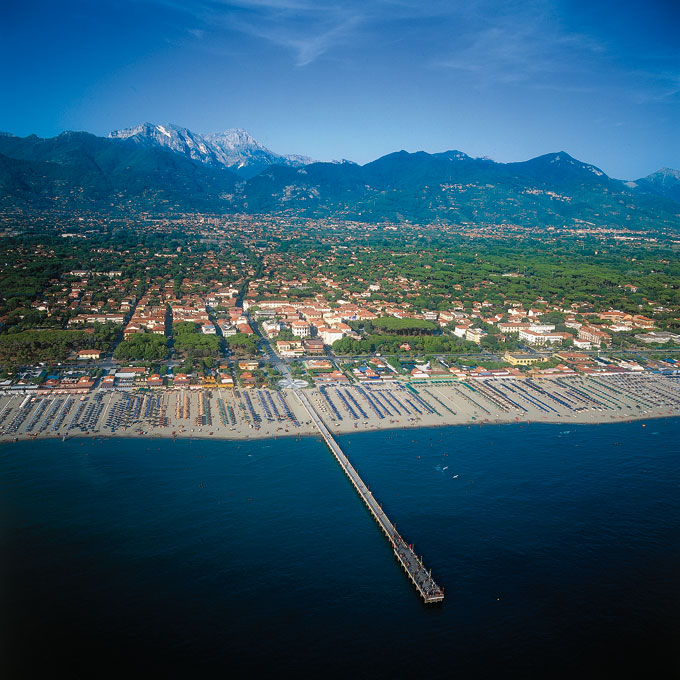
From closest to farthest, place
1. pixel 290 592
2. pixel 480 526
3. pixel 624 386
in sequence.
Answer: pixel 290 592, pixel 480 526, pixel 624 386

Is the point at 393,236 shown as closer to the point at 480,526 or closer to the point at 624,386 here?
the point at 624,386

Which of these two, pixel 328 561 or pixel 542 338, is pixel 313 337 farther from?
pixel 328 561

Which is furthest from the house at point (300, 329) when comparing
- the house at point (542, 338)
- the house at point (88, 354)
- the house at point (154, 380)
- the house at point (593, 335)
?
the house at point (593, 335)

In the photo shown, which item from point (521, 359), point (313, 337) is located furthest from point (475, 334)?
point (313, 337)

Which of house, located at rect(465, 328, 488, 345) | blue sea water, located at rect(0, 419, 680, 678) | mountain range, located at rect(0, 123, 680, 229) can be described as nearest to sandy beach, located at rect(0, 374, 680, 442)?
blue sea water, located at rect(0, 419, 680, 678)

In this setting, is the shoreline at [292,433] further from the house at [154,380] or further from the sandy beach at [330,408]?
the house at [154,380]

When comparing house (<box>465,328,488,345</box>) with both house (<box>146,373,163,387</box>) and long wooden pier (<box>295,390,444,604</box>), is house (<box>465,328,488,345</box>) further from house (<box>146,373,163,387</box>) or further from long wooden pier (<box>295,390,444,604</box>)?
house (<box>146,373,163,387</box>)

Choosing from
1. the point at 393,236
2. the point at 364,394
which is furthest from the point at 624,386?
the point at 393,236
